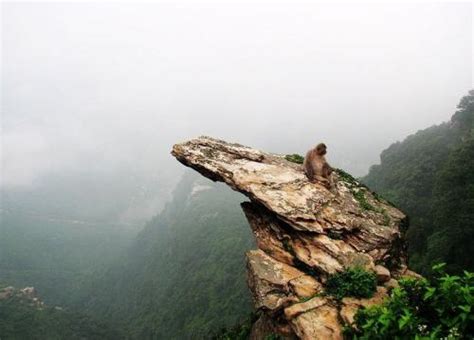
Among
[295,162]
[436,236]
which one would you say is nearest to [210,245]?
[436,236]

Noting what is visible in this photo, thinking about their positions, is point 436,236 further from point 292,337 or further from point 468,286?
point 468,286

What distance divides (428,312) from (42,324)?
118 meters

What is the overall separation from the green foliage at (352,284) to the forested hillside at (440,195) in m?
23.7

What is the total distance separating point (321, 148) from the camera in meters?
14.3

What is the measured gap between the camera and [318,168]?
14711mm

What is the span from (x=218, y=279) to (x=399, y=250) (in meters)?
104

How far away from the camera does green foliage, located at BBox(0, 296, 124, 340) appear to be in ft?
310

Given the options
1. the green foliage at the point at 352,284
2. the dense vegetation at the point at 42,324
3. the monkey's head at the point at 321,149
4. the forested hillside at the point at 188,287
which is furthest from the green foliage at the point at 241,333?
the dense vegetation at the point at 42,324

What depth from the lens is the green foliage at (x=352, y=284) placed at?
36.6 feet

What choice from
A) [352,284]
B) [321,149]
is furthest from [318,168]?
[352,284]

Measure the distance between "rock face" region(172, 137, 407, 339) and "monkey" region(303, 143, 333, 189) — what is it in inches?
11.2

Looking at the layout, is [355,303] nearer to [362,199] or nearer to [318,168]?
[362,199]

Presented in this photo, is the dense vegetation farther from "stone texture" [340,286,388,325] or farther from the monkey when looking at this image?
"stone texture" [340,286,388,325]

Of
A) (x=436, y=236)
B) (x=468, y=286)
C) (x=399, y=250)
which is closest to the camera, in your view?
(x=468, y=286)
